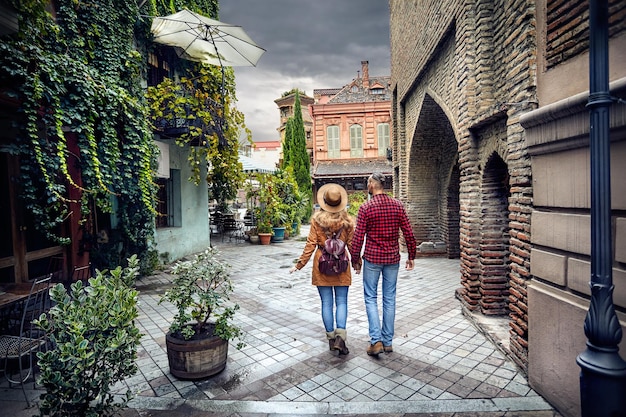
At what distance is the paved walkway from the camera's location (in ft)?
10.6

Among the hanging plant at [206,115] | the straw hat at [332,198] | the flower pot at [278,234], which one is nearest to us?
the straw hat at [332,198]

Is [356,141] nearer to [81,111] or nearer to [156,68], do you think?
[156,68]

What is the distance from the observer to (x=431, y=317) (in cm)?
558

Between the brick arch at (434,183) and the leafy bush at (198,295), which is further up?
the brick arch at (434,183)

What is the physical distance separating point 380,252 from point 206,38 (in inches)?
280

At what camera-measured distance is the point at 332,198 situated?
445 centimetres

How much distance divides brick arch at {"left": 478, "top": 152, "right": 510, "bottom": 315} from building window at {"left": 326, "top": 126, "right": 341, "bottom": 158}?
2286 centimetres

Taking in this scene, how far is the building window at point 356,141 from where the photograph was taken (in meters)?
27.6

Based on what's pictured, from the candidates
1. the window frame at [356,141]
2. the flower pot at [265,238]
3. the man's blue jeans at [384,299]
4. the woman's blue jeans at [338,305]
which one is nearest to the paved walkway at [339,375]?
the man's blue jeans at [384,299]

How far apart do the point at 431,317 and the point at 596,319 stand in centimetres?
364

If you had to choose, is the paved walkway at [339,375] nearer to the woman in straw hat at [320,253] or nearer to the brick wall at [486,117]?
the woman in straw hat at [320,253]

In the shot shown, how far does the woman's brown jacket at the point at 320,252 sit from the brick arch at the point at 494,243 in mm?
2204

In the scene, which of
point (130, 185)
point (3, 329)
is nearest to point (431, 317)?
point (3, 329)

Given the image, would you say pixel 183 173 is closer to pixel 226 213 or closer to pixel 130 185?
pixel 130 185
